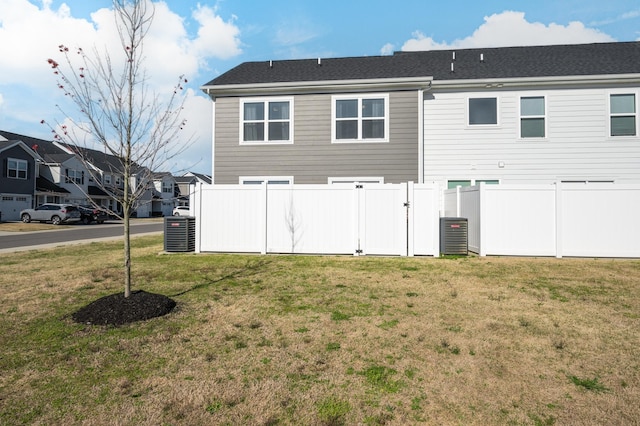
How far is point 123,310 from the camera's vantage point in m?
4.94

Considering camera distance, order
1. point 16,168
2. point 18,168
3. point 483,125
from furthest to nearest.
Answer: point 18,168, point 16,168, point 483,125

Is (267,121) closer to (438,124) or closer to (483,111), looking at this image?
(438,124)

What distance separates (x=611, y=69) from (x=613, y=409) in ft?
45.4

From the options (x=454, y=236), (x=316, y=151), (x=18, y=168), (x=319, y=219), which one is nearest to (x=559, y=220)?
(x=454, y=236)

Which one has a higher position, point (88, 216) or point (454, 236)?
point (88, 216)

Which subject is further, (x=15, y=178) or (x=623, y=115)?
(x=15, y=178)

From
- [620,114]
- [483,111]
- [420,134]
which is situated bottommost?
[420,134]

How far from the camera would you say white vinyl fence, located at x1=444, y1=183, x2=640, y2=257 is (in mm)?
9500

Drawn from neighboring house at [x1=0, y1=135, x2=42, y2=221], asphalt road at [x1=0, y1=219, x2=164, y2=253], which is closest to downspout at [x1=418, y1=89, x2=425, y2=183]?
asphalt road at [x1=0, y1=219, x2=164, y2=253]

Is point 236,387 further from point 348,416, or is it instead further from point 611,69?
point 611,69

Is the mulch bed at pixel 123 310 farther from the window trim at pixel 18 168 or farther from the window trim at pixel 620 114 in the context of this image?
the window trim at pixel 18 168

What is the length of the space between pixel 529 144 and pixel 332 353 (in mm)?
11798

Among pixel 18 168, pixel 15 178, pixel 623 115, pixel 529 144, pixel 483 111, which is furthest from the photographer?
pixel 18 168

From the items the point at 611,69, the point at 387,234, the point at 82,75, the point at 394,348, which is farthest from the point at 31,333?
the point at 611,69
